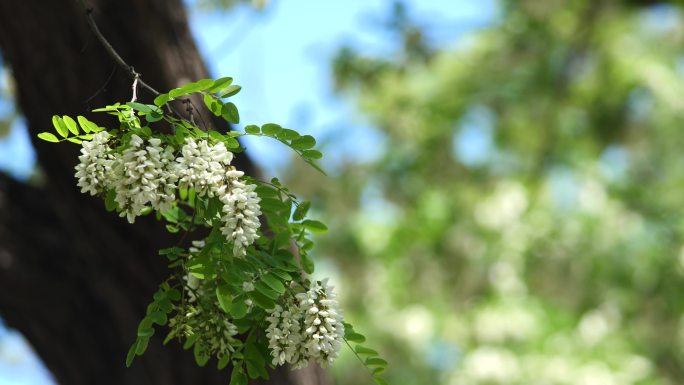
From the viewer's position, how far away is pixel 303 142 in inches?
70.6

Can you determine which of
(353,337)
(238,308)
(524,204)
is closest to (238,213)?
(238,308)

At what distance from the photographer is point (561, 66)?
712 centimetres

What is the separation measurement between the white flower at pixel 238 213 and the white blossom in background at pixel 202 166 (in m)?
0.02

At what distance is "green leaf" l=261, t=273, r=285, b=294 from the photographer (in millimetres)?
1619

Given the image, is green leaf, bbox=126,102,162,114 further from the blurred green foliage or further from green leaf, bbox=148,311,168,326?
the blurred green foliage

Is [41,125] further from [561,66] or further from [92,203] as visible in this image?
[561,66]

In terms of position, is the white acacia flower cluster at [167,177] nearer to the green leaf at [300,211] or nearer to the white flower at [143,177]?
the white flower at [143,177]

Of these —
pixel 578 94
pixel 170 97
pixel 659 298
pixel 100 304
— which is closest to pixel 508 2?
pixel 578 94

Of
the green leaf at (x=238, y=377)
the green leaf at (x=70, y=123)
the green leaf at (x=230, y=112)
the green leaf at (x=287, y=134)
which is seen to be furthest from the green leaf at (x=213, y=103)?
the green leaf at (x=238, y=377)

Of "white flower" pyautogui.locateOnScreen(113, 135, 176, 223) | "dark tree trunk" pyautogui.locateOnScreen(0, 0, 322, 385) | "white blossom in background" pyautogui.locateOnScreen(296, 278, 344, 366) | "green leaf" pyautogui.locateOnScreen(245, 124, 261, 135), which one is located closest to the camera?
"white flower" pyautogui.locateOnScreen(113, 135, 176, 223)

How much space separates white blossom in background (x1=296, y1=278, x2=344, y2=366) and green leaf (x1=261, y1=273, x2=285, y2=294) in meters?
0.03

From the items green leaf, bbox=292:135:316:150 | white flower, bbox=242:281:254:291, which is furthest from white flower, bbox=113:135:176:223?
green leaf, bbox=292:135:316:150

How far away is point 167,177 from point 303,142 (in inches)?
14.2

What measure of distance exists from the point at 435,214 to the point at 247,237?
673cm
